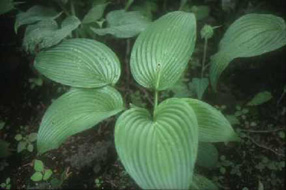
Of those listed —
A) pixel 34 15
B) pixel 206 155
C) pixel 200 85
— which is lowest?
pixel 206 155

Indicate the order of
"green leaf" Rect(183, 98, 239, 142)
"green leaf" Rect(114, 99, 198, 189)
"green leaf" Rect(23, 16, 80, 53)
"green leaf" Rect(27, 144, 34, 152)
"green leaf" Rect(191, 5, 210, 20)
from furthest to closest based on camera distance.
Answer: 1. "green leaf" Rect(191, 5, 210, 20)
2. "green leaf" Rect(27, 144, 34, 152)
3. "green leaf" Rect(23, 16, 80, 53)
4. "green leaf" Rect(183, 98, 239, 142)
5. "green leaf" Rect(114, 99, 198, 189)

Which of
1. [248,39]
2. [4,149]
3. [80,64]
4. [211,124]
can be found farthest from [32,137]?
[248,39]

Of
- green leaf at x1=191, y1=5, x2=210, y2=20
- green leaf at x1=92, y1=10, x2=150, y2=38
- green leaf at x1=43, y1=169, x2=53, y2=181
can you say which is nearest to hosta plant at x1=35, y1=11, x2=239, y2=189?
green leaf at x1=92, y1=10, x2=150, y2=38

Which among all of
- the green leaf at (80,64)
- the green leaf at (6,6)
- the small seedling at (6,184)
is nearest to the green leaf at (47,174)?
the small seedling at (6,184)

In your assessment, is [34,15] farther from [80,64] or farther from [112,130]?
[112,130]

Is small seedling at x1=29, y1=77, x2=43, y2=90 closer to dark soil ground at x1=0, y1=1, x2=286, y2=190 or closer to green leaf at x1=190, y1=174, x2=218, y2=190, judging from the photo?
dark soil ground at x1=0, y1=1, x2=286, y2=190

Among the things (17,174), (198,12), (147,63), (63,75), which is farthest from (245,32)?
(17,174)
